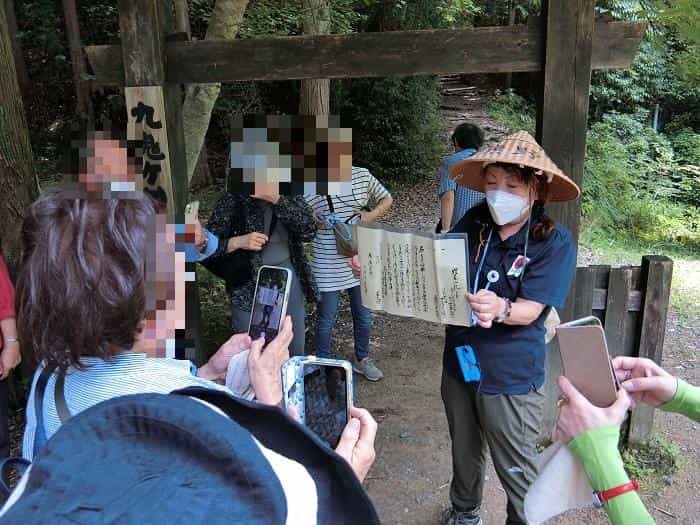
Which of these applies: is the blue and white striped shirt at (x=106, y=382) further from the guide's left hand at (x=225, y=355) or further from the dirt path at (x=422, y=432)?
A: the dirt path at (x=422, y=432)

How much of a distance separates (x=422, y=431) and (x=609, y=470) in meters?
2.67

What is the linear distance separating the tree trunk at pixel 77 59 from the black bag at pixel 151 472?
1069 cm

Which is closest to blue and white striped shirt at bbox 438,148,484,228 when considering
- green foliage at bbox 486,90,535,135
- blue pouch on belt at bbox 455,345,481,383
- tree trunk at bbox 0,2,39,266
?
blue pouch on belt at bbox 455,345,481,383

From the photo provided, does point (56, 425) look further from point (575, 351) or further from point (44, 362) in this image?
point (575, 351)

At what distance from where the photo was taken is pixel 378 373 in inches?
180

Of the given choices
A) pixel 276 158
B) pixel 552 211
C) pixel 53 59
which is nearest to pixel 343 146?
pixel 276 158

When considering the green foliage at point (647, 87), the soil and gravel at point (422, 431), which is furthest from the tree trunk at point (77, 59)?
the green foliage at point (647, 87)

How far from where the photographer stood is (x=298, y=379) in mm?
1511

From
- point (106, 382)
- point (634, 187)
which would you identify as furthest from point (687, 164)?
point (106, 382)

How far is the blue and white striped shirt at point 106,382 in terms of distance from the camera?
1.14 meters

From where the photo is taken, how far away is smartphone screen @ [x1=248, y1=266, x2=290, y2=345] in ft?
5.62

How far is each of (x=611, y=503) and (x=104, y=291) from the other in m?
1.18

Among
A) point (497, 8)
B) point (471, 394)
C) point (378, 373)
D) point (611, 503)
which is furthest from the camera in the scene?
point (497, 8)

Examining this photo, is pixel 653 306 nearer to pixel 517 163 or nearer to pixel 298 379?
pixel 517 163
